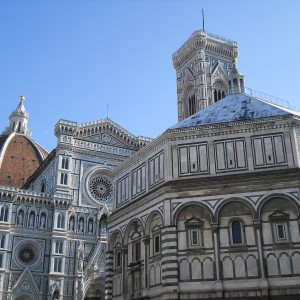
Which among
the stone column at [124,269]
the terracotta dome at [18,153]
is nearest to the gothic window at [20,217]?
the terracotta dome at [18,153]

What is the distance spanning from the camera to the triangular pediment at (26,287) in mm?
44469

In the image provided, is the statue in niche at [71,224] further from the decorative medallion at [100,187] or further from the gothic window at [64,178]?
the gothic window at [64,178]

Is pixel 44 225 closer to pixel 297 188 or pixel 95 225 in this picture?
pixel 95 225

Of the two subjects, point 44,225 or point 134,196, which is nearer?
point 134,196

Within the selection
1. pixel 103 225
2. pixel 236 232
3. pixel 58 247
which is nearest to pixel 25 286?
pixel 58 247

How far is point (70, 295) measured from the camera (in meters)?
46.4

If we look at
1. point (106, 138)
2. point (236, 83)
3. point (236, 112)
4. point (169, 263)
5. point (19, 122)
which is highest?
point (19, 122)

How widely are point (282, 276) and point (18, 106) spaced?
80757 mm

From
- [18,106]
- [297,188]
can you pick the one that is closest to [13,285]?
[297,188]

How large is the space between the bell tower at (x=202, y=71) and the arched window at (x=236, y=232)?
4253 centimetres

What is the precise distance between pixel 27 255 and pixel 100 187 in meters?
11.5

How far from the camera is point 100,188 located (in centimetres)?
5350

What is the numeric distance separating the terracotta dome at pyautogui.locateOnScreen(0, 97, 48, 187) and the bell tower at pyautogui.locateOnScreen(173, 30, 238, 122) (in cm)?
2597

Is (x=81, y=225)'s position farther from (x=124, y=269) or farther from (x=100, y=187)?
(x=124, y=269)
